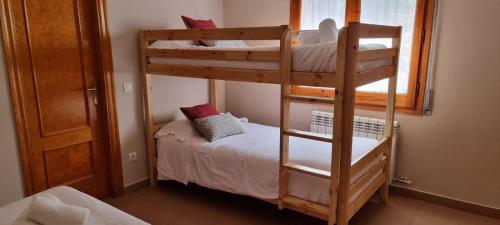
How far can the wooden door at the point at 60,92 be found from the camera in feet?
8.34

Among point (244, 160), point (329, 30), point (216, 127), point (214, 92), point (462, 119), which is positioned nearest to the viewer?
point (329, 30)

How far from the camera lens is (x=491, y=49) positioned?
2645 millimetres

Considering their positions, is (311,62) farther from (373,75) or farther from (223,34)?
(223,34)

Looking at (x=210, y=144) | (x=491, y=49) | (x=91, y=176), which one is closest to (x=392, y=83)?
(x=491, y=49)

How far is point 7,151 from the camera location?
2.47 meters

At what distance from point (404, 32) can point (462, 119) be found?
88 centimetres

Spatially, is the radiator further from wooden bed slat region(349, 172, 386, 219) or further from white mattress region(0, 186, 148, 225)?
white mattress region(0, 186, 148, 225)

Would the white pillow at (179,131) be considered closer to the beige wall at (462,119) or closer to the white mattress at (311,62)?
the white mattress at (311,62)

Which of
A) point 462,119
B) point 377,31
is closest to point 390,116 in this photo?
point 462,119

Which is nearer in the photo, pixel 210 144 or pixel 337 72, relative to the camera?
pixel 337 72

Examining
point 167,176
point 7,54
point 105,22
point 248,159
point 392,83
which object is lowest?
point 167,176

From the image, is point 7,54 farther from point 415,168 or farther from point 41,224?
point 415,168

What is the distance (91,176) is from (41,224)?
5.28 feet

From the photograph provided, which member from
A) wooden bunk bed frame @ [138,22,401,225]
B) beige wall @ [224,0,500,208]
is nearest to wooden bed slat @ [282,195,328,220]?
wooden bunk bed frame @ [138,22,401,225]
